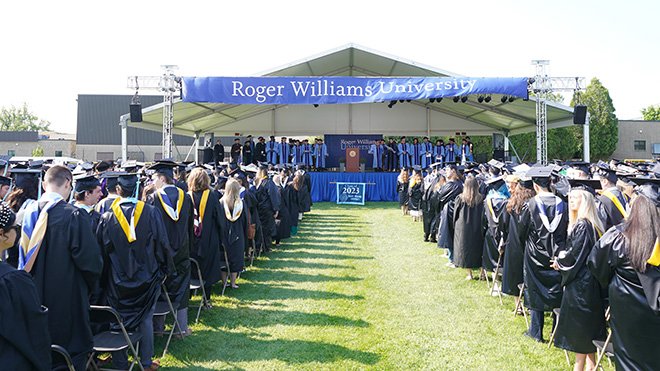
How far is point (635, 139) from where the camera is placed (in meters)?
43.6

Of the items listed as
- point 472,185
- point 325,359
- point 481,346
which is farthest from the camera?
point 472,185

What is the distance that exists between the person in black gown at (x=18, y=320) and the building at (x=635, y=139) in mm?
48132

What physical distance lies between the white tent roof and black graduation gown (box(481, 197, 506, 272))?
12.8 metres

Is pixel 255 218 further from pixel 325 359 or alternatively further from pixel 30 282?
pixel 30 282

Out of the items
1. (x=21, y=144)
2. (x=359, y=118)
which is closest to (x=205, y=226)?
(x=359, y=118)

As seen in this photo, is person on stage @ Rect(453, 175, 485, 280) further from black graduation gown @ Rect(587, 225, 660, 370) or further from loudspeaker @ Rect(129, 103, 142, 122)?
loudspeaker @ Rect(129, 103, 142, 122)

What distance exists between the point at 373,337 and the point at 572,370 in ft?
5.78

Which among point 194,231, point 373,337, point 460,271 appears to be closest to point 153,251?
point 194,231

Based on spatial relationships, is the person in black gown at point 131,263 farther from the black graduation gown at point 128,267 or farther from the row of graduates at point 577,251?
the row of graduates at point 577,251

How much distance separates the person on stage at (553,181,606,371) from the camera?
3.65 m

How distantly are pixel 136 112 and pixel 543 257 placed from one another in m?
12.9

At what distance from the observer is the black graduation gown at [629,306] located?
2828 millimetres

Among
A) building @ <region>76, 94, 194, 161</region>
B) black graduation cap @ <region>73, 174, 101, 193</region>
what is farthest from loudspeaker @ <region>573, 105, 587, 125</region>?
building @ <region>76, 94, 194, 161</region>

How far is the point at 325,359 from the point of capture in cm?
439
